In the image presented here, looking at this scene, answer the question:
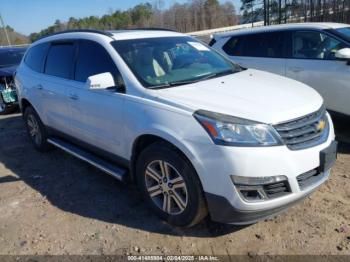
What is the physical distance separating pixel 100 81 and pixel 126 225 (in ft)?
4.67

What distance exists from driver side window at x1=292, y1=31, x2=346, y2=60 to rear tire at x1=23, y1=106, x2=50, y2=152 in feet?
13.4

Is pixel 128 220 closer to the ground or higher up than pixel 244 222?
closer to the ground

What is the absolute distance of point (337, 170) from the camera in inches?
176

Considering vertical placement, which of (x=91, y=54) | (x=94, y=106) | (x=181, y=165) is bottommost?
(x=181, y=165)

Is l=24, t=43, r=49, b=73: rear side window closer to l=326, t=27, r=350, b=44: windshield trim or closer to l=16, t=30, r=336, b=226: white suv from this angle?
l=16, t=30, r=336, b=226: white suv

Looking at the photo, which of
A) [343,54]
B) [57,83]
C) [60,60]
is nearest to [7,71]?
[60,60]

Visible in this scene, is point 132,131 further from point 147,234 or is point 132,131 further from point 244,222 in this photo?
point 244,222

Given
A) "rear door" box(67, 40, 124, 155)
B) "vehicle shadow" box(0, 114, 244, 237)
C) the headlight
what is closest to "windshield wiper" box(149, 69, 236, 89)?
"rear door" box(67, 40, 124, 155)

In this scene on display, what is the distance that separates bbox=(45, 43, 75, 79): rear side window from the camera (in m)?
4.78

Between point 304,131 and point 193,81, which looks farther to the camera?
point 193,81

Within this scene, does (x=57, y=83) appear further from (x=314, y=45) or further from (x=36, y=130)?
(x=314, y=45)

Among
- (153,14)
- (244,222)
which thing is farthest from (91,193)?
(153,14)

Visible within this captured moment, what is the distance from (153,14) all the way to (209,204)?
2963 inches

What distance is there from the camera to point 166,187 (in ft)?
11.6
